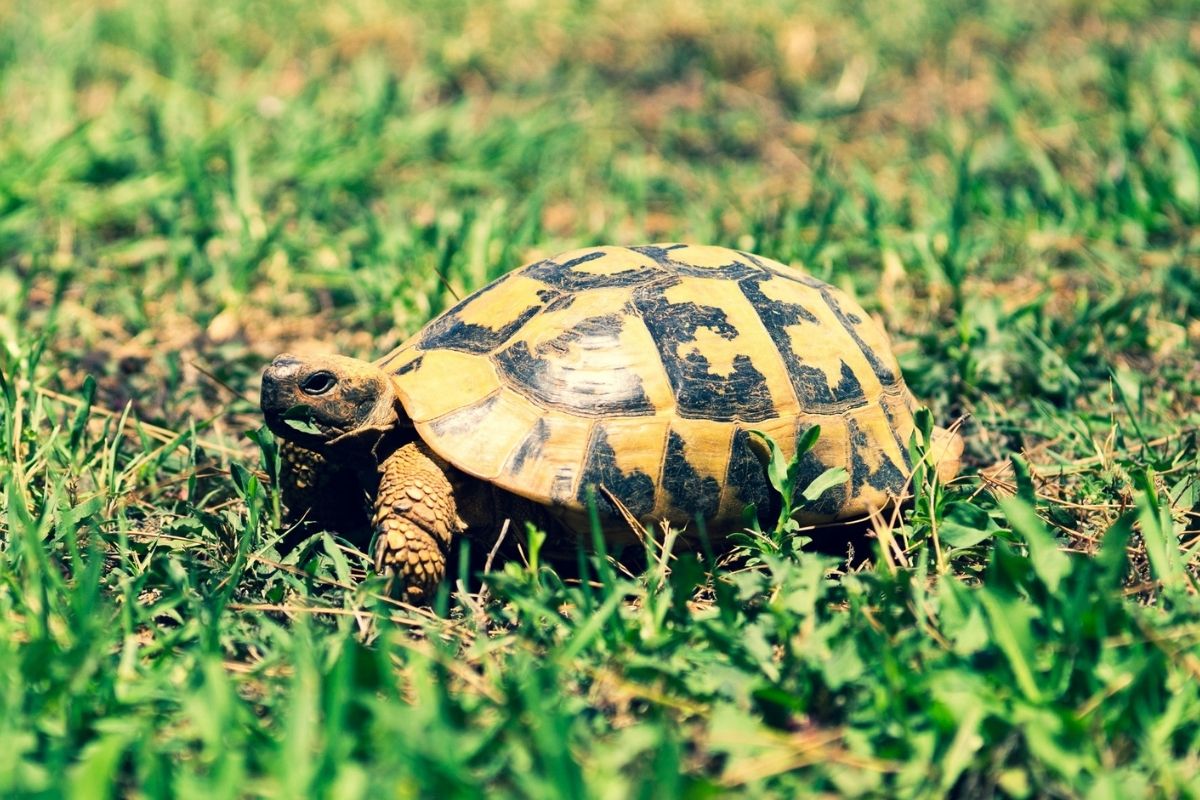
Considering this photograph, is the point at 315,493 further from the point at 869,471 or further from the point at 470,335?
the point at 869,471

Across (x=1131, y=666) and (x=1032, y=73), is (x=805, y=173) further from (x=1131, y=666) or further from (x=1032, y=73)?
(x=1131, y=666)

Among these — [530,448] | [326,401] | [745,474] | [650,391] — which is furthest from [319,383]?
[745,474]

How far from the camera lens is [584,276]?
2.99m

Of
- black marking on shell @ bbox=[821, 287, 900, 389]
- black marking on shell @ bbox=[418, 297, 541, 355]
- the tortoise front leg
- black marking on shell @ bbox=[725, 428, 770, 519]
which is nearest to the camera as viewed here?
the tortoise front leg

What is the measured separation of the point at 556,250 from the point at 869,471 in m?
1.92

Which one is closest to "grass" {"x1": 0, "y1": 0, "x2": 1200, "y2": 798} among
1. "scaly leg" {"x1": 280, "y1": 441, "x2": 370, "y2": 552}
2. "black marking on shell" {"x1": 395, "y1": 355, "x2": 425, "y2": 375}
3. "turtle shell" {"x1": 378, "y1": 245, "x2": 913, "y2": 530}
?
"scaly leg" {"x1": 280, "y1": 441, "x2": 370, "y2": 552}

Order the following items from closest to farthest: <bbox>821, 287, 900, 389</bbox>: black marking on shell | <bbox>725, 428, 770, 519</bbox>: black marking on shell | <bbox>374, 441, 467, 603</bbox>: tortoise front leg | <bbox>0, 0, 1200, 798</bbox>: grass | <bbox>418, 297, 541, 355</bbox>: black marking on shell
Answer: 1. <bbox>0, 0, 1200, 798</bbox>: grass
2. <bbox>374, 441, 467, 603</bbox>: tortoise front leg
3. <bbox>725, 428, 770, 519</bbox>: black marking on shell
4. <bbox>418, 297, 541, 355</bbox>: black marking on shell
5. <bbox>821, 287, 900, 389</bbox>: black marking on shell

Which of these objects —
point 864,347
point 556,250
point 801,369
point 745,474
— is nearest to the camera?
point 745,474

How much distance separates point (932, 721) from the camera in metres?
2.05

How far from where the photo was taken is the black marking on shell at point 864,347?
3.09 metres

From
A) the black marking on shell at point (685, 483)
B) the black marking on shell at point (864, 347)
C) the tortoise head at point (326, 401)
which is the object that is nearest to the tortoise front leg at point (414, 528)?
the tortoise head at point (326, 401)

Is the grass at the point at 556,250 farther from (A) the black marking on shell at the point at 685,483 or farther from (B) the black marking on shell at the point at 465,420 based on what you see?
(B) the black marking on shell at the point at 465,420

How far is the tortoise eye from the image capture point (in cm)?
273

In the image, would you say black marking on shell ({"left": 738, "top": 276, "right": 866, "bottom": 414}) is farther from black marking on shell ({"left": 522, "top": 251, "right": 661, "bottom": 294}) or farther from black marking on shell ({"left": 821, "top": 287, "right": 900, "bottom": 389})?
black marking on shell ({"left": 522, "top": 251, "right": 661, "bottom": 294})
